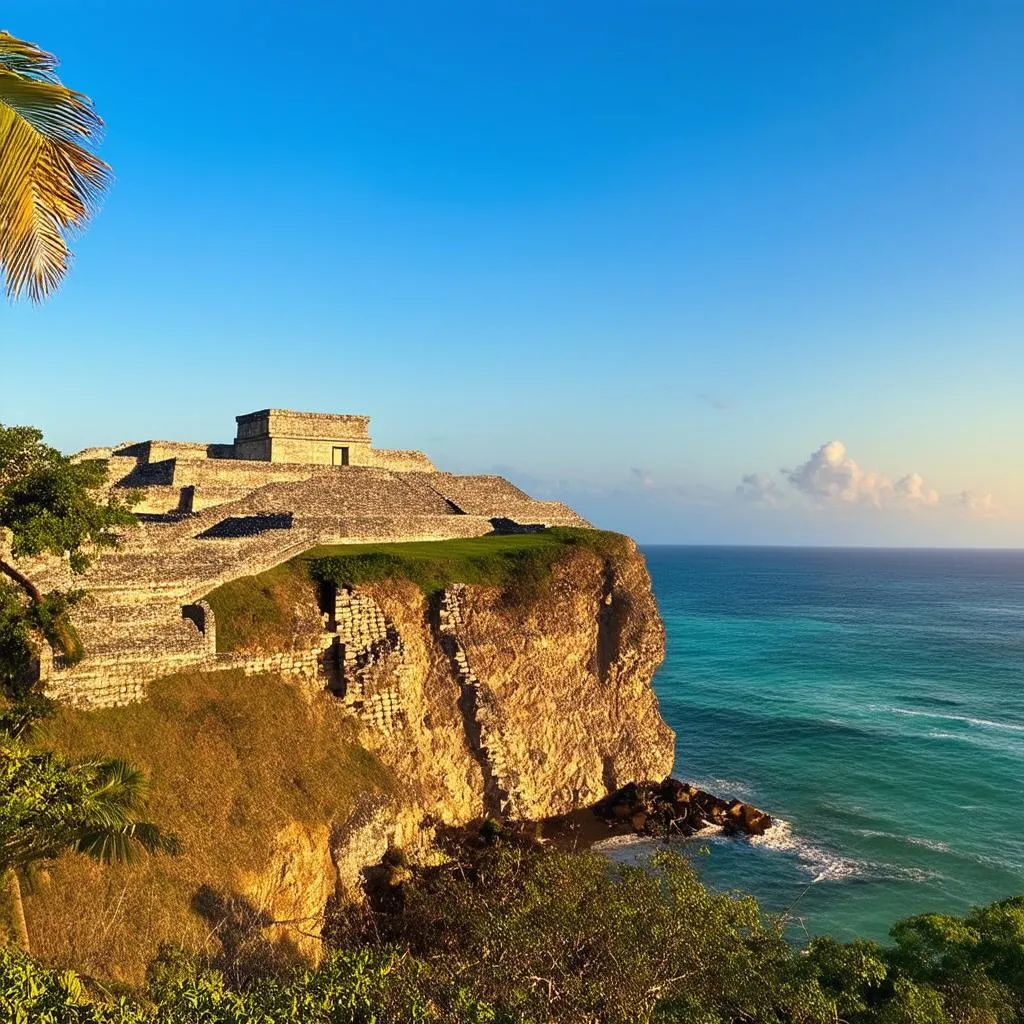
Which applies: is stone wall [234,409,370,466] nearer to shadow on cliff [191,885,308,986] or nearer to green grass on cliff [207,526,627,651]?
green grass on cliff [207,526,627,651]

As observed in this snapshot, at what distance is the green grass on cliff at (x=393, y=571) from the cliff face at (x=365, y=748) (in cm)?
62

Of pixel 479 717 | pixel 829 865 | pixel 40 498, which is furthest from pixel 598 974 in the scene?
pixel 829 865

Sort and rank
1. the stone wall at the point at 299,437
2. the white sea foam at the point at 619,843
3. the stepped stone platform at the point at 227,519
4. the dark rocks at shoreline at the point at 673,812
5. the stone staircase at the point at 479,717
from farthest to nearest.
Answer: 1. the stone wall at the point at 299,437
2. the dark rocks at shoreline at the point at 673,812
3. the stone staircase at the point at 479,717
4. the white sea foam at the point at 619,843
5. the stepped stone platform at the point at 227,519

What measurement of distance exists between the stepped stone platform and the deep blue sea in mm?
20208

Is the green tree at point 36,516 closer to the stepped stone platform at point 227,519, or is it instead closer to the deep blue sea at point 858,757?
the stepped stone platform at point 227,519

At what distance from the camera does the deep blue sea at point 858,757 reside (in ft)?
105

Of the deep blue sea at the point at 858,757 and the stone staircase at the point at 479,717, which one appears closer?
the deep blue sea at the point at 858,757

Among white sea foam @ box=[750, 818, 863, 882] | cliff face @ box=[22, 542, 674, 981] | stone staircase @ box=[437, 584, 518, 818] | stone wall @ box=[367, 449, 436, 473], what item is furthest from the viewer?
stone wall @ box=[367, 449, 436, 473]

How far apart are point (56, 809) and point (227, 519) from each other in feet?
94.8

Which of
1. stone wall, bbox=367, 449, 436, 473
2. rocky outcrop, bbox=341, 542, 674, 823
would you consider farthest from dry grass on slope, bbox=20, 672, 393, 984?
stone wall, bbox=367, 449, 436, 473

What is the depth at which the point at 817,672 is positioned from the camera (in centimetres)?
7300

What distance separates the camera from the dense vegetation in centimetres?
1034

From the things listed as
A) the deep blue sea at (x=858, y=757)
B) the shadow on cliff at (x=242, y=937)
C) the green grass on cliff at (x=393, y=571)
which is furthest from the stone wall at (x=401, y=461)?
the shadow on cliff at (x=242, y=937)

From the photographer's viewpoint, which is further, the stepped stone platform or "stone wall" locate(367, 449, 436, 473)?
"stone wall" locate(367, 449, 436, 473)
